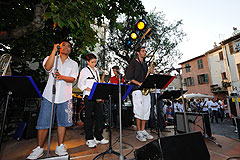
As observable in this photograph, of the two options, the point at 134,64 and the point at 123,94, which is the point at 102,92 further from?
the point at 134,64

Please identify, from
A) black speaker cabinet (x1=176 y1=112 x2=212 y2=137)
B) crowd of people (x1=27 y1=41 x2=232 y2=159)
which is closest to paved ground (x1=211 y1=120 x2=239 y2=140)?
black speaker cabinet (x1=176 y1=112 x2=212 y2=137)

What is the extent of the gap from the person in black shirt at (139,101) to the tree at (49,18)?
163 cm

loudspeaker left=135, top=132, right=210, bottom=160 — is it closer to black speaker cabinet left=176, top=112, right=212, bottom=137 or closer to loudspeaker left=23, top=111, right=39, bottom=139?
black speaker cabinet left=176, top=112, right=212, bottom=137

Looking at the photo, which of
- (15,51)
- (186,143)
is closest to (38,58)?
(15,51)

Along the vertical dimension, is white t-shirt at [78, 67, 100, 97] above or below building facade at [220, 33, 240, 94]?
below

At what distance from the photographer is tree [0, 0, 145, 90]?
2709 mm

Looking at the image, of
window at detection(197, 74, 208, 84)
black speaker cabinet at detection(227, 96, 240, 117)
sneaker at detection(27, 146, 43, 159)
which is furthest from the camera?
window at detection(197, 74, 208, 84)

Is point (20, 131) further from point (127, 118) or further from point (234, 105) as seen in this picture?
point (234, 105)

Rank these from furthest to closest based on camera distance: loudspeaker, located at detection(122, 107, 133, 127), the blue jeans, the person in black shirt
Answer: loudspeaker, located at detection(122, 107, 133, 127) < the person in black shirt < the blue jeans

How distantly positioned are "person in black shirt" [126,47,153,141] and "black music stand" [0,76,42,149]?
2137 millimetres

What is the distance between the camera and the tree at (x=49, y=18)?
271 centimetres

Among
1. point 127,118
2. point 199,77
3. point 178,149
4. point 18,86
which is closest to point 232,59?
point 199,77

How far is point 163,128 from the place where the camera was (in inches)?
173

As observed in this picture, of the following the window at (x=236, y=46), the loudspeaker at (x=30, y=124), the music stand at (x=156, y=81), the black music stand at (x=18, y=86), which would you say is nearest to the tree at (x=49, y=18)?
the black music stand at (x=18, y=86)
